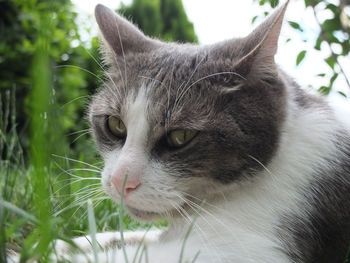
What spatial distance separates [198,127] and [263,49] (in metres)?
0.43

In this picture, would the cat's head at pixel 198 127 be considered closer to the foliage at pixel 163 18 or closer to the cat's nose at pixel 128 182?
the cat's nose at pixel 128 182

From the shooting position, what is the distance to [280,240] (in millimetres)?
1511

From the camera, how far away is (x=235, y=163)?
161 cm

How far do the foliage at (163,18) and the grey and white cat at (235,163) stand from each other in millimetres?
9274

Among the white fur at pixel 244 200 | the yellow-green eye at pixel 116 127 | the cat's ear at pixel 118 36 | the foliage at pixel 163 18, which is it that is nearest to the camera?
the white fur at pixel 244 200

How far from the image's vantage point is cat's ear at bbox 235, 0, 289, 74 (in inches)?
64.2

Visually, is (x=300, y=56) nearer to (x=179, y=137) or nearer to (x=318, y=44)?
(x=318, y=44)

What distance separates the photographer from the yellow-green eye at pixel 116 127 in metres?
1.83

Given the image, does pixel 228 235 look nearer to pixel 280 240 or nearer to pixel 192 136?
pixel 280 240

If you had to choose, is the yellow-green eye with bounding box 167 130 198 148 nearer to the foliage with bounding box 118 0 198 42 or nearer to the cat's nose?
the cat's nose

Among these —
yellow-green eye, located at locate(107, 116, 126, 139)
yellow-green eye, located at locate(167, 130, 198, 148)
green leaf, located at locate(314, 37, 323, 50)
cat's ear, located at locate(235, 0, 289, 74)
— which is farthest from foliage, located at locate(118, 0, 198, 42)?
yellow-green eye, located at locate(167, 130, 198, 148)

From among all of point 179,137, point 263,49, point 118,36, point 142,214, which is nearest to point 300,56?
point 263,49

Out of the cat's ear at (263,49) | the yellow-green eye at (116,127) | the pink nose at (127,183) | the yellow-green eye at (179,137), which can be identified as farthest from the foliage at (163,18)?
the pink nose at (127,183)

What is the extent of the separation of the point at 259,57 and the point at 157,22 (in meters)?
10.1
